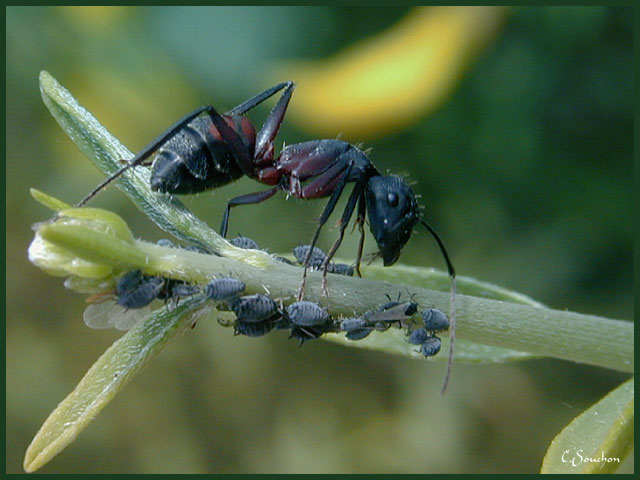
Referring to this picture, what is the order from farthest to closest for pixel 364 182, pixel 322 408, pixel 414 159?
pixel 414 159 < pixel 322 408 < pixel 364 182

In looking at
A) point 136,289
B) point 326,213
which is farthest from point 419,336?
point 326,213

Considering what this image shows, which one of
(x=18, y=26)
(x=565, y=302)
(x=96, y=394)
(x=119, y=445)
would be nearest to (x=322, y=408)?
(x=119, y=445)

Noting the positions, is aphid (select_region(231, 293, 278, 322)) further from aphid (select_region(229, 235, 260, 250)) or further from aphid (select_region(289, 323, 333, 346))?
aphid (select_region(229, 235, 260, 250))

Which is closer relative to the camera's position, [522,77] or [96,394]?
[96,394]

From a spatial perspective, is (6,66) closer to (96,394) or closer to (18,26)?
(18,26)

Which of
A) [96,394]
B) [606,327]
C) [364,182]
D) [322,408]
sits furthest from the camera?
[322,408]

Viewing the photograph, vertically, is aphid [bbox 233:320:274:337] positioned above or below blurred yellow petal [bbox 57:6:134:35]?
below

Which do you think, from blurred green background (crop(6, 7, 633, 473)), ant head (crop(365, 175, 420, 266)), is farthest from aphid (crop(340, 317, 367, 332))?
blurred green background (crop(6, 7, 633, 473))

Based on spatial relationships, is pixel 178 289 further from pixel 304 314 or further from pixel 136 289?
pixel 304 314
